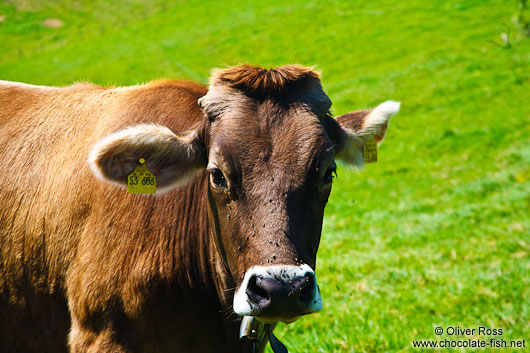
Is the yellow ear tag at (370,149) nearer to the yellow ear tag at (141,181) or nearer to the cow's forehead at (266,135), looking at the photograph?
the cow's forehead at (266,135)

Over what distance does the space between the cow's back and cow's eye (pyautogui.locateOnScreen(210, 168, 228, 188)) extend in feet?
2.33

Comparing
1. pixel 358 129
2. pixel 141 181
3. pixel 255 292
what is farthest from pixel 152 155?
pixel 358 129

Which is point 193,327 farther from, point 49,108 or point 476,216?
point 476,216

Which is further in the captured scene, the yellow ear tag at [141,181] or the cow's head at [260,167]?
the yellow ear tag at [141,181]

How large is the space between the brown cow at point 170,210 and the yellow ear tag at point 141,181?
55 millimetres

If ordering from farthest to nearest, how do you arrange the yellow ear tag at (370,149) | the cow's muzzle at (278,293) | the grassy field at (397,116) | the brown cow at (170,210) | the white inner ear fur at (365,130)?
the grassy field at (397,116), the yellow ear tag at (370,149), the white inner ear fur at (365,130), the brown cow at (170,210), the cow's muzzle at (278,293)

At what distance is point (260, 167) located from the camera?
304 cm

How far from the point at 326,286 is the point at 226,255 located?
3.92 metres

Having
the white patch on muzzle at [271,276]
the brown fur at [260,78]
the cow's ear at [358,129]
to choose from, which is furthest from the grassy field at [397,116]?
the white patch on muzzle at [271,276]

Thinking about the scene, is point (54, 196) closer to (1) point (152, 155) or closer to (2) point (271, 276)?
(1) point (152, 155)

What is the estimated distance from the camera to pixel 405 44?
27.4 m

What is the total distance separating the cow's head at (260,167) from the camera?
2789mm

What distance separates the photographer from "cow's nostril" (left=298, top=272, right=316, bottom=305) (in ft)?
9.05

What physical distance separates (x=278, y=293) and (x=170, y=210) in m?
1.36
